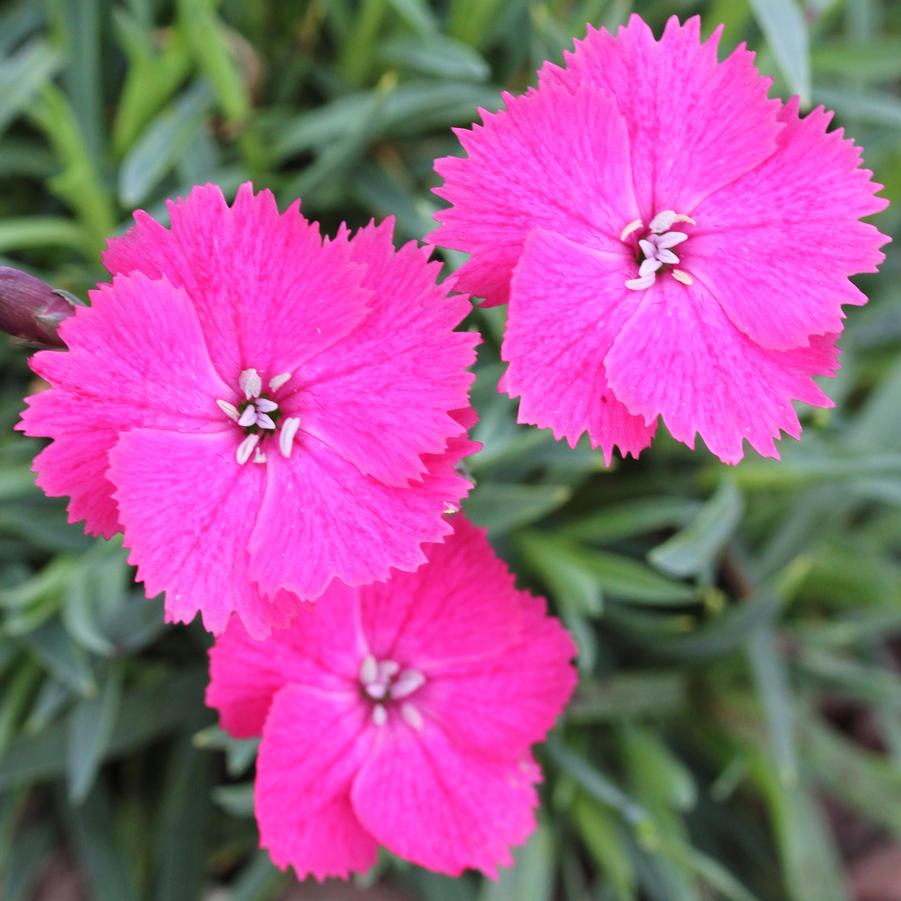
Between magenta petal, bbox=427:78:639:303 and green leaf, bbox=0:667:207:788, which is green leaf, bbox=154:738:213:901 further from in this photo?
magenta petal, bbox=427:78:639:303

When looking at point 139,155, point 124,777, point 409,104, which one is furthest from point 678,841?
point 139,155

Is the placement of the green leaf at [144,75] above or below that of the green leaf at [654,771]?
above

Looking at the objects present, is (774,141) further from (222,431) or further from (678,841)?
(678,841)

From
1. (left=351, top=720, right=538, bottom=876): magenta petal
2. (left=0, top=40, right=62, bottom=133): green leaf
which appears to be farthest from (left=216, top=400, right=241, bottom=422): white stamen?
(left=0, top=40, right=62, bottom=133): green leaf

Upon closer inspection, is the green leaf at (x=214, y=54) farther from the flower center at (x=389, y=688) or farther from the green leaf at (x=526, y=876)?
the green leaf at (x=526, y=876)

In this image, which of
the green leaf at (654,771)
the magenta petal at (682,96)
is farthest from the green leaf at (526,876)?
the magenta petal at (682,96)

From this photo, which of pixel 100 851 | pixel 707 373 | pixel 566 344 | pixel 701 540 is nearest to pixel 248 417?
pixel 566 344

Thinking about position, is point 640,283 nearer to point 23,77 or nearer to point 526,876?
point 526,876
